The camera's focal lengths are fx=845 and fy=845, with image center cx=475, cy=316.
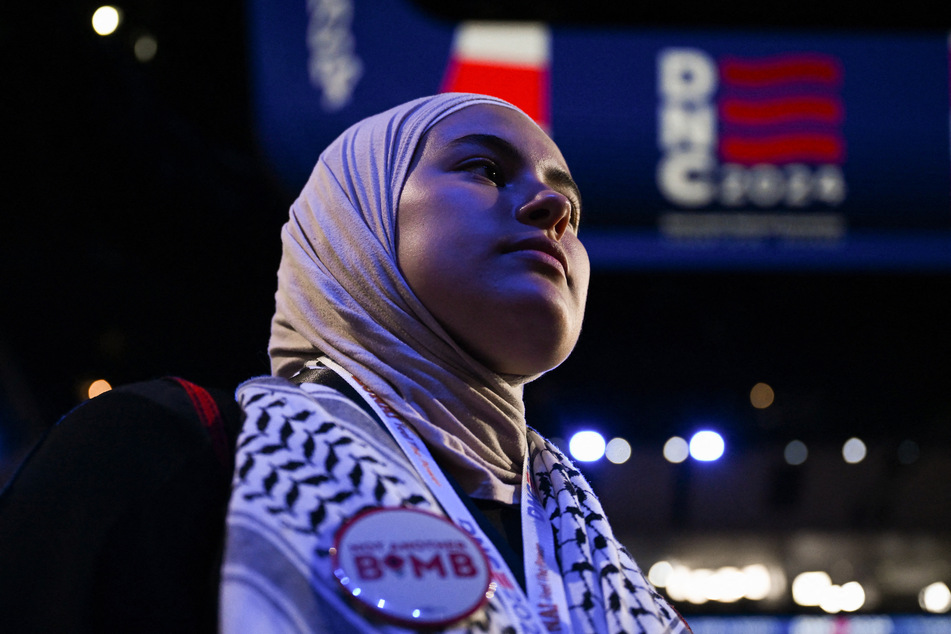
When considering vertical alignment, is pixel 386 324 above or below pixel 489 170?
below

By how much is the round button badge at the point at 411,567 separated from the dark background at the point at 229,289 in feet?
12.2

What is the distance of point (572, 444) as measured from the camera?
760 centimetres

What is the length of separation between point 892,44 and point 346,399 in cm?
413

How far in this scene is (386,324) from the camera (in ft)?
3.26

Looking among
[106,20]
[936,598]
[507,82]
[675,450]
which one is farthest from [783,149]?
[936,598]

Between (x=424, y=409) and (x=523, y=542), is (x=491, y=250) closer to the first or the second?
(x=424, y=409)

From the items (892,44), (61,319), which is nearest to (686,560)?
(892,44)

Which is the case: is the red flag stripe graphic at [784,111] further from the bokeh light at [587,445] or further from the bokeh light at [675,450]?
the bokeh light at [675,450]

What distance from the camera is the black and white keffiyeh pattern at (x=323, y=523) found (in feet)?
2.11

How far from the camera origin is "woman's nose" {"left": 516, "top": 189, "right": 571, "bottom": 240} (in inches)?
39.2

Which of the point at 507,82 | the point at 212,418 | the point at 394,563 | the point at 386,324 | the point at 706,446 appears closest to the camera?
the point at 394,563

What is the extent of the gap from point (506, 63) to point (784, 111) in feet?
4.44

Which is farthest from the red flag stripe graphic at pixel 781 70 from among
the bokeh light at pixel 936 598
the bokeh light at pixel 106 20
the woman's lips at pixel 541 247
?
the bokeh light at pixel 936 598

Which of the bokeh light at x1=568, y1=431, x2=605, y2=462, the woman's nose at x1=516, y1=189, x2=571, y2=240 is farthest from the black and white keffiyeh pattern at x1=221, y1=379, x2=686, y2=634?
the bokeh light at x1=568, y1=431, x2=605, y2=462
